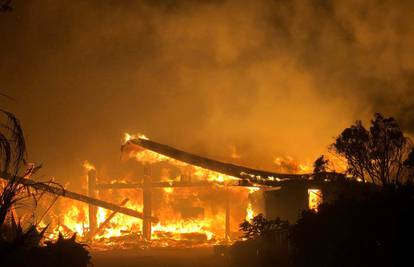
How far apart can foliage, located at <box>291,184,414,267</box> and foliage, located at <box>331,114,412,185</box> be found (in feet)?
37.5

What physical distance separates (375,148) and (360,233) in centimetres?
1420

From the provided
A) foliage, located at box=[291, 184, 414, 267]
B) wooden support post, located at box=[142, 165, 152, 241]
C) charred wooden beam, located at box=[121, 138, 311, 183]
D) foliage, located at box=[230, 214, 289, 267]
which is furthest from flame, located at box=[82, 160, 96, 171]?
foliage, located at box=[291, 184, 414, 267]

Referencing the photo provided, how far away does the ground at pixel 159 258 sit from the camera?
2302cm

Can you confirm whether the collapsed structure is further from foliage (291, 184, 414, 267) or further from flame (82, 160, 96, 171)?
flame (82, 160, 96, 171)

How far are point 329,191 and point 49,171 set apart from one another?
36.6 meters

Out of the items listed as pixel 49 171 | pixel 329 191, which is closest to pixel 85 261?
pixel 329 191

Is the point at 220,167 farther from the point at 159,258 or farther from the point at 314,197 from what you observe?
the point at 159,258

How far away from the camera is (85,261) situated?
13.2m

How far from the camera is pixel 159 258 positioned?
25.6 meters

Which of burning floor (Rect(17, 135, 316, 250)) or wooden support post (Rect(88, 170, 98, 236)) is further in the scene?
wooden support post (Rect(88, 170, 98, 236))

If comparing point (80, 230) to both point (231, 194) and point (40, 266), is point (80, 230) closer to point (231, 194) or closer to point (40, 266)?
point (231, 194)

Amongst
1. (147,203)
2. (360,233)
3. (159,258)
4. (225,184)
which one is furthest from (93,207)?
(360,233)

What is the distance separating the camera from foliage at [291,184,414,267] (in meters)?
11.0

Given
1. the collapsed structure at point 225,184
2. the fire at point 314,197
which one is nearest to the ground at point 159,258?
the collapsed structure at point 225,184
